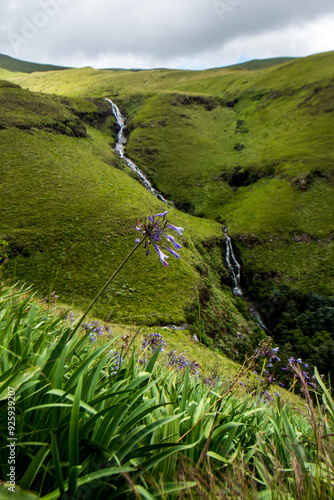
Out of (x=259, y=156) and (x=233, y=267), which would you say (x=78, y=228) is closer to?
(x=233, y=267)

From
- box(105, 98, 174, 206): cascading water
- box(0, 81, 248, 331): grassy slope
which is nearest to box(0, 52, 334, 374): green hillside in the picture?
box(0, 81, 248, 331): grassy slope

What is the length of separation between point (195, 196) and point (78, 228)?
30.4 meters

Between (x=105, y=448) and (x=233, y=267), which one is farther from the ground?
(x=105, y=448)

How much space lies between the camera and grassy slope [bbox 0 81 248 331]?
17.8 meters

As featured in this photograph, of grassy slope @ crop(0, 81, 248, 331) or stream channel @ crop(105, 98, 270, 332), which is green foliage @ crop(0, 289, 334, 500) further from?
stream channel @ crop(105, 98, 270, 332)

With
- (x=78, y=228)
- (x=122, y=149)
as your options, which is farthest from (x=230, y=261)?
(x=122, y=149)

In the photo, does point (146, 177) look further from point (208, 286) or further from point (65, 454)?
point (65, 454)

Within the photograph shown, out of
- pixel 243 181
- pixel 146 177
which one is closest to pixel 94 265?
pixel 146 177

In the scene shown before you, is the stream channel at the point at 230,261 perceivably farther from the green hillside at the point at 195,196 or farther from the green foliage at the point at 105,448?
the green foliage at the point at 105,448

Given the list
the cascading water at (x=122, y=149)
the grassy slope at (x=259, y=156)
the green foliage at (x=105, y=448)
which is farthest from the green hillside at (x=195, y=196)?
the cascading water at (x=122, y=149)

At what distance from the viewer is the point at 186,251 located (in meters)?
26.5

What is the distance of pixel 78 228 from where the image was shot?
22.0 meters

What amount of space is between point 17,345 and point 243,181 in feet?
172

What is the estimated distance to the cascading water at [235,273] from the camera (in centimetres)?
2754
